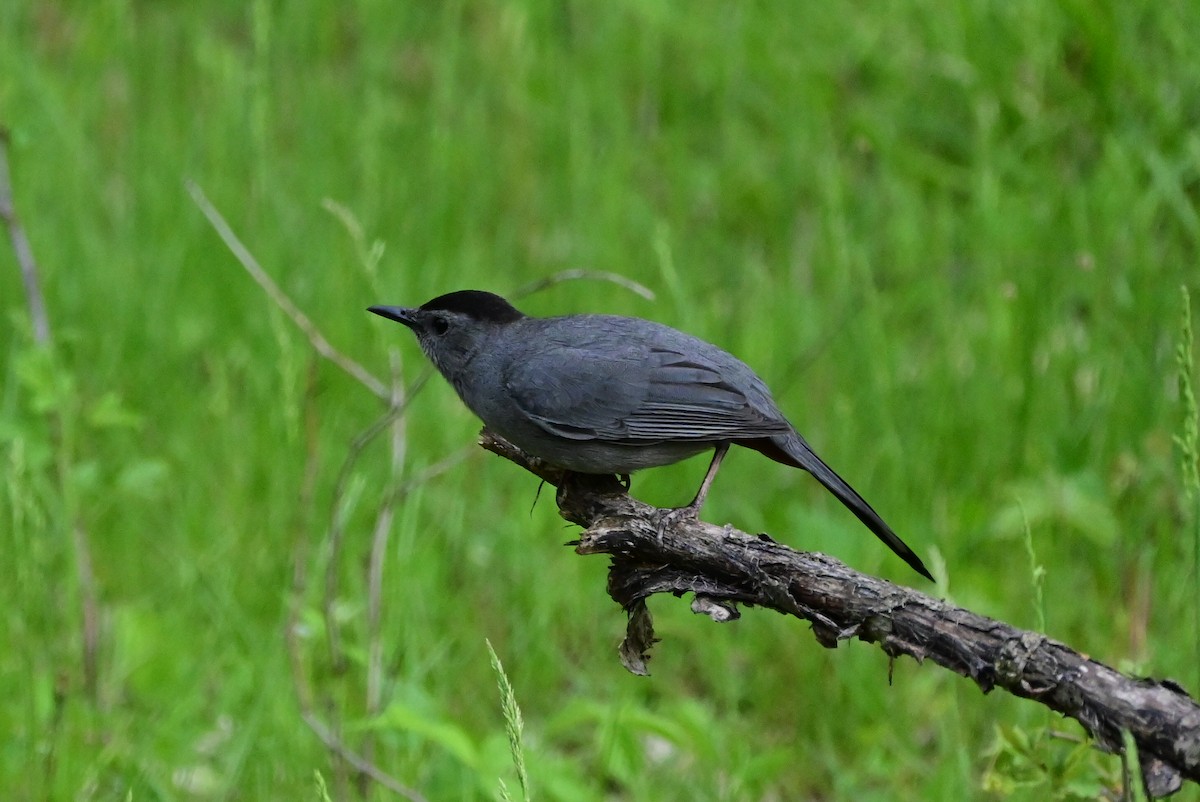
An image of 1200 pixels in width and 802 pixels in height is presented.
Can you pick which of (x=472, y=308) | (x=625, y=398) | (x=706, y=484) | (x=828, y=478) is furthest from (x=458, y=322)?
(x=828, y=478)

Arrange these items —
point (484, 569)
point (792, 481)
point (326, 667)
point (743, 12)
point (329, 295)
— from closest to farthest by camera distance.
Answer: point (326, 667) → point (484, 569) → point (792, 481) → point (329, 295) → point (743, 12)

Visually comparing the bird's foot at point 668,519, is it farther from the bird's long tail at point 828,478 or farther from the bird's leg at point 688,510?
the bird's long tail at point 828,478

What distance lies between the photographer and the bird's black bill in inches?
155

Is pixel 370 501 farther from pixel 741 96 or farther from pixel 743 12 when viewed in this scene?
pixel 743 12

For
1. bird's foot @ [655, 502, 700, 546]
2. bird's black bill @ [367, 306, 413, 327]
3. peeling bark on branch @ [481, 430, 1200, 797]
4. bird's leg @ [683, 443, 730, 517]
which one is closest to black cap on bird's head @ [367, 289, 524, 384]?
bird's black bill @ [367, 306, 413, 327]

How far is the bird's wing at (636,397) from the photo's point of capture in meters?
3.62

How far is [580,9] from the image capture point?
806 cm

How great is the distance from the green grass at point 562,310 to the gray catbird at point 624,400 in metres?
0.42

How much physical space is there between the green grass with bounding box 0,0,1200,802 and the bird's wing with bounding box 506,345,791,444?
0.47m

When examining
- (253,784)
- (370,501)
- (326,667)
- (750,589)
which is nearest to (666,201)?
(370,501)

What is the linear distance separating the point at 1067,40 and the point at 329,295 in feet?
11.7

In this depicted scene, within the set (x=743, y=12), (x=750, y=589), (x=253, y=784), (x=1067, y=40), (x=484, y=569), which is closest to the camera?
(x=750, y=589)

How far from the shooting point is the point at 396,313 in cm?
404

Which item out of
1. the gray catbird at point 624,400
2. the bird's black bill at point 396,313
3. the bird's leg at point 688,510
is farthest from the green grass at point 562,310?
the bird's leg at point 688,510
